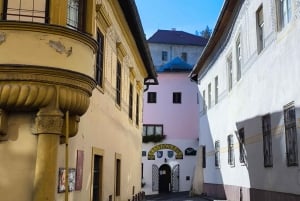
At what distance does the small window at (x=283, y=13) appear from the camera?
12172 mm

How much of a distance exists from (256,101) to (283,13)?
3.68m

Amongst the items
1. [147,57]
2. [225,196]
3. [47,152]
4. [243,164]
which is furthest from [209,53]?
[47,152]

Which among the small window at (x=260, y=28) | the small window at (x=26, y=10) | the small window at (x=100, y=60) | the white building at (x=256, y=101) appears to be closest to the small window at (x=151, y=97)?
the white building at (x=256, y=101)

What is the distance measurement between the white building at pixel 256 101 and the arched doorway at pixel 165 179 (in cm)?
1172

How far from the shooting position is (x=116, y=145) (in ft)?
49.2

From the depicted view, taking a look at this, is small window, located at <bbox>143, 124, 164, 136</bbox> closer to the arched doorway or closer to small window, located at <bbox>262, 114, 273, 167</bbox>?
the arched doorway

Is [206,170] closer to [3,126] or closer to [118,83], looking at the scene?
[118,83]

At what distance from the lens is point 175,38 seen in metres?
60.0

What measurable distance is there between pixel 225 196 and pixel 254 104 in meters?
7.88

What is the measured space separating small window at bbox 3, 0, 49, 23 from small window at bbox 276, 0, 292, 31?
6798mm

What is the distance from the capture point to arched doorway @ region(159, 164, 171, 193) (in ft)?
124

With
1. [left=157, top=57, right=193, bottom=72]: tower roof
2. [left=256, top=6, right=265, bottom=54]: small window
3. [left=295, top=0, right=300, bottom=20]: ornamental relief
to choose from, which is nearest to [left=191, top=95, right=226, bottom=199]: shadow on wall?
[left=157, top=57, right=193, bottom=72]: tower roof

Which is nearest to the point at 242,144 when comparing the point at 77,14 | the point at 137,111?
the point at 137,111

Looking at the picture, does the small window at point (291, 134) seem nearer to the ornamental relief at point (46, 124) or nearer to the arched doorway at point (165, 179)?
the ornamental relief at point (46, 124)
